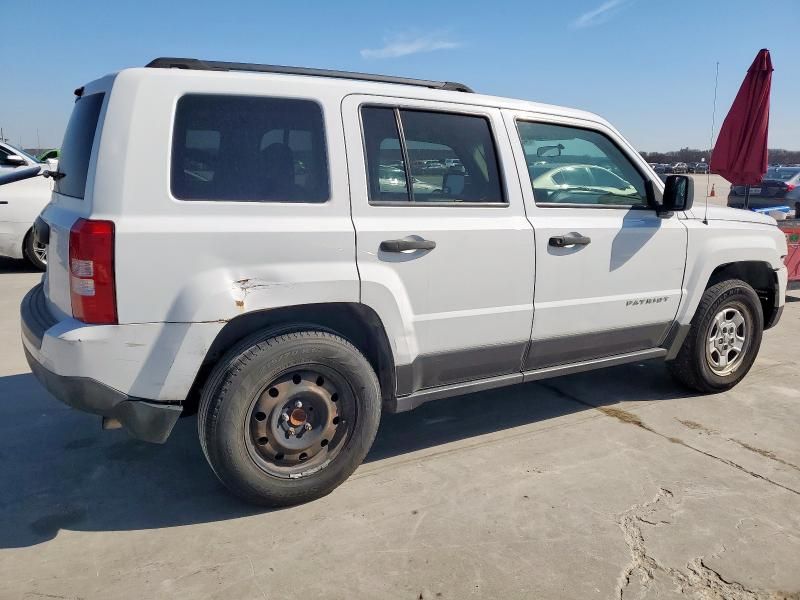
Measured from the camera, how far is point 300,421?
299 centimetres

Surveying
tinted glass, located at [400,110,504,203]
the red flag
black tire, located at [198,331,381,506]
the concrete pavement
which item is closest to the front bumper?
black tire, located at [198,331,381,506]

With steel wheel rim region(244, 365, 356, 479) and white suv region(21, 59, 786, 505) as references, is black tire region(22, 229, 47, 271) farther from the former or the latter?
steel wheel rim region(244, 365, 356, 479)

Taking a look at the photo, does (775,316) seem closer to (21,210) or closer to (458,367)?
(458,367)

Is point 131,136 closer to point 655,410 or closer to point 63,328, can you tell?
point 63,328

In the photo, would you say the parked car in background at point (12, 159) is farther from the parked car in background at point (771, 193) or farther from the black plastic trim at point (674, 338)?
the parked car in background at point (771, 193)

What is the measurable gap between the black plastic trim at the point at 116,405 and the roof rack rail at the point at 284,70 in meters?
1.39

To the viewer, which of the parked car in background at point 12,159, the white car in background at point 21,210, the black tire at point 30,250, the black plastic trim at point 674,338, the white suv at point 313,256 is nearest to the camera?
the white suv at point 313,256

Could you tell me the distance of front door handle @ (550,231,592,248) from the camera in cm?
352

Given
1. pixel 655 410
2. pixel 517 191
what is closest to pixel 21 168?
pixel 517 191

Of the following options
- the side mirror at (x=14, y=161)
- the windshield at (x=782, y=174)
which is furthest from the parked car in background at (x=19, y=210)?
the windshield at (x=782, y=174)

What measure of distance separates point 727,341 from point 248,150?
3628mm

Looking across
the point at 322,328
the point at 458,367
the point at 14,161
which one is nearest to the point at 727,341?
the point at 458,367

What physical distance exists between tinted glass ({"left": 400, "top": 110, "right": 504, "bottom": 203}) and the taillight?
4.72 feet

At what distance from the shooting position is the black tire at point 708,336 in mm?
4355
